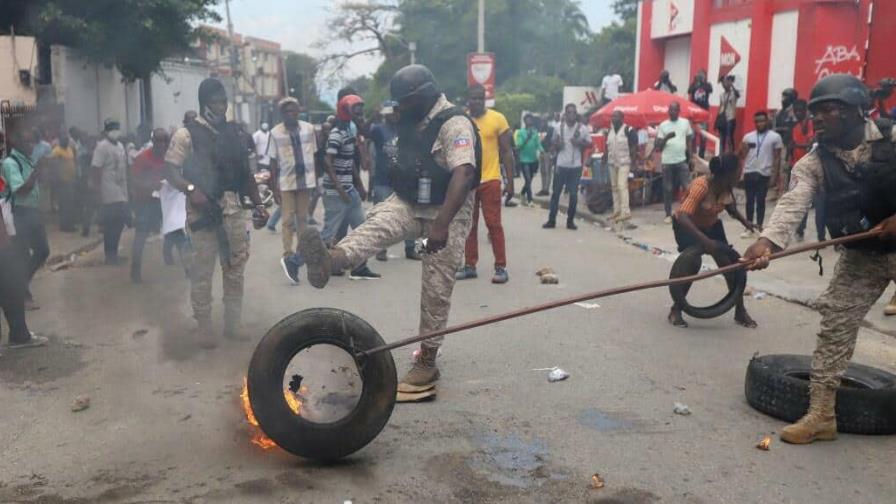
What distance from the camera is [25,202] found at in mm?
7961

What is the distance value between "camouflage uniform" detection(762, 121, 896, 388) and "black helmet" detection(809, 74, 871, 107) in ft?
0.53

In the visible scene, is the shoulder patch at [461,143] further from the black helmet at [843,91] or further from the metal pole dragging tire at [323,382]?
the black helmet at [843,91]

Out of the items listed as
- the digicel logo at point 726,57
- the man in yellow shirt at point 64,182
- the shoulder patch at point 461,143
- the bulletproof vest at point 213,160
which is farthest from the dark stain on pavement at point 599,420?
the digicel logo at point 726,57

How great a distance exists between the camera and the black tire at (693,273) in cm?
709

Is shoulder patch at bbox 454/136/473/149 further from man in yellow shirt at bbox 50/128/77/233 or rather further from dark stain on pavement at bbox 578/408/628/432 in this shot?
man in yellow shirt at bbox 50/128/77/233

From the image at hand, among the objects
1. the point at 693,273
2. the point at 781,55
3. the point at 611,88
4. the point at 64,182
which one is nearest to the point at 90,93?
the point at 64,182

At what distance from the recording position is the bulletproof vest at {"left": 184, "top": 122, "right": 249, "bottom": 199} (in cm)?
650

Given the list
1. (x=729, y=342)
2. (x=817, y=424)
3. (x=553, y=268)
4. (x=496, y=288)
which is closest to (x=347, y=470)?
(x=817, y=424)

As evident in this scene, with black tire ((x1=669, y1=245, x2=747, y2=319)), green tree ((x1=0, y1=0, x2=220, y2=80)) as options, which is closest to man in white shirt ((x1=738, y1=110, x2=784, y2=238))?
black tire ((x1=669, y1=245, x2=747, y2=319))

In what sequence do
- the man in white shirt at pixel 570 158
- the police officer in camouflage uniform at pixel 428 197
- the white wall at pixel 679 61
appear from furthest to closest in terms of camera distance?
the white wall at pixel 679 61 → the man in white shirt at pixel 570 158 → the police officer in camouflage uniform at pixel 428 197

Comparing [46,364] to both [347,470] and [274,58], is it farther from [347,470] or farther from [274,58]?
[274,58]

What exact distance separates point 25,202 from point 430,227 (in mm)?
4284

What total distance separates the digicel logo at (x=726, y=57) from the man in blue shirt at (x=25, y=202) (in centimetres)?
1438

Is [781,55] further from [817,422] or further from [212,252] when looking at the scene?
[817,422]
